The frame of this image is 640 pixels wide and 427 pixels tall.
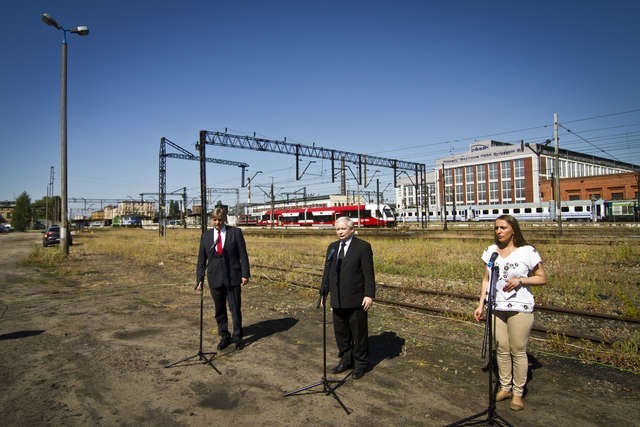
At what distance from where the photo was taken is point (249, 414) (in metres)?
3.70

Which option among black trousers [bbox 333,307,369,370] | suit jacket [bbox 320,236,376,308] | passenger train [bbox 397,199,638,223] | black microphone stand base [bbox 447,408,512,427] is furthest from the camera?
passenger train [bbox 397,199,638,223]

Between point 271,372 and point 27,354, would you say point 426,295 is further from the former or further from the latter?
point 27,354

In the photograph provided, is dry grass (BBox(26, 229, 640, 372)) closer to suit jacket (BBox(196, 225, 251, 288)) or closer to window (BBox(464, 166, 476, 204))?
suit jacket (BBox(196, 225, 251, 288))

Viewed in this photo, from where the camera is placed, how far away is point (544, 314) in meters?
7.48

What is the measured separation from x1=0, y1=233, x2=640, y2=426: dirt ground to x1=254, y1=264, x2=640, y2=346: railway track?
67cm

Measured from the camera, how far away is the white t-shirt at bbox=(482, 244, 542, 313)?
140 inches

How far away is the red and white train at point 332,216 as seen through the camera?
48.7 meters

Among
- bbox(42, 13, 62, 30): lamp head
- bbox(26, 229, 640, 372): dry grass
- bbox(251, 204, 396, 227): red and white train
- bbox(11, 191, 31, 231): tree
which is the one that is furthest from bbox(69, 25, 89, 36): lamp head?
bbox(11, 191, 31, 231): tree

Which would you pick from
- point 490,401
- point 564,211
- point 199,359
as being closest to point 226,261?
point 199,359

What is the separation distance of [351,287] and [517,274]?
1.72 metres

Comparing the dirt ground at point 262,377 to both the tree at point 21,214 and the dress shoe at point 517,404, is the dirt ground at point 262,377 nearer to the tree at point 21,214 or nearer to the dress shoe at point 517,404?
the dress shoe at point 517,404

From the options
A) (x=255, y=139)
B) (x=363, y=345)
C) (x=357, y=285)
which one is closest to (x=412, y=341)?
(x=363, y=345)

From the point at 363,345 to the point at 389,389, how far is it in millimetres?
567

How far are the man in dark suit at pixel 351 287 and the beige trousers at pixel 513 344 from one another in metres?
1.33
